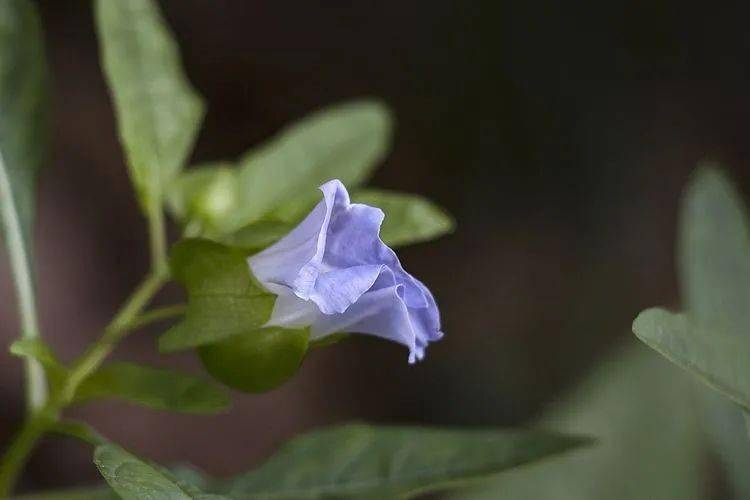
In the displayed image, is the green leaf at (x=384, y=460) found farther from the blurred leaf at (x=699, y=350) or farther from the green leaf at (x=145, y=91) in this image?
the green leaf at (x=145, y=91)

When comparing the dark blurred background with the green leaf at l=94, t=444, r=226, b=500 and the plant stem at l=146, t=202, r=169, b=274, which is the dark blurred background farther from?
the green leaf at l=94, t=444, r=226, b=500

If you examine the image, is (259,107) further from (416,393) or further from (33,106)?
(33,106)

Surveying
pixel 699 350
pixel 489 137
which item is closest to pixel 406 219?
pixel 699 350

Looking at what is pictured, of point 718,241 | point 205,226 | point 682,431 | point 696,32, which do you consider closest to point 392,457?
point 205,226

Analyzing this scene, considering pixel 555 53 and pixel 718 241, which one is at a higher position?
pixel 555 53

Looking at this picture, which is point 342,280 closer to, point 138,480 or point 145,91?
point 138,480

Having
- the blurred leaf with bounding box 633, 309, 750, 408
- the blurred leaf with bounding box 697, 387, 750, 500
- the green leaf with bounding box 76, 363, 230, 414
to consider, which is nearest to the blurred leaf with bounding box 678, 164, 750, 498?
the blurred leaf with bounding box 633, 309, 750, 408
